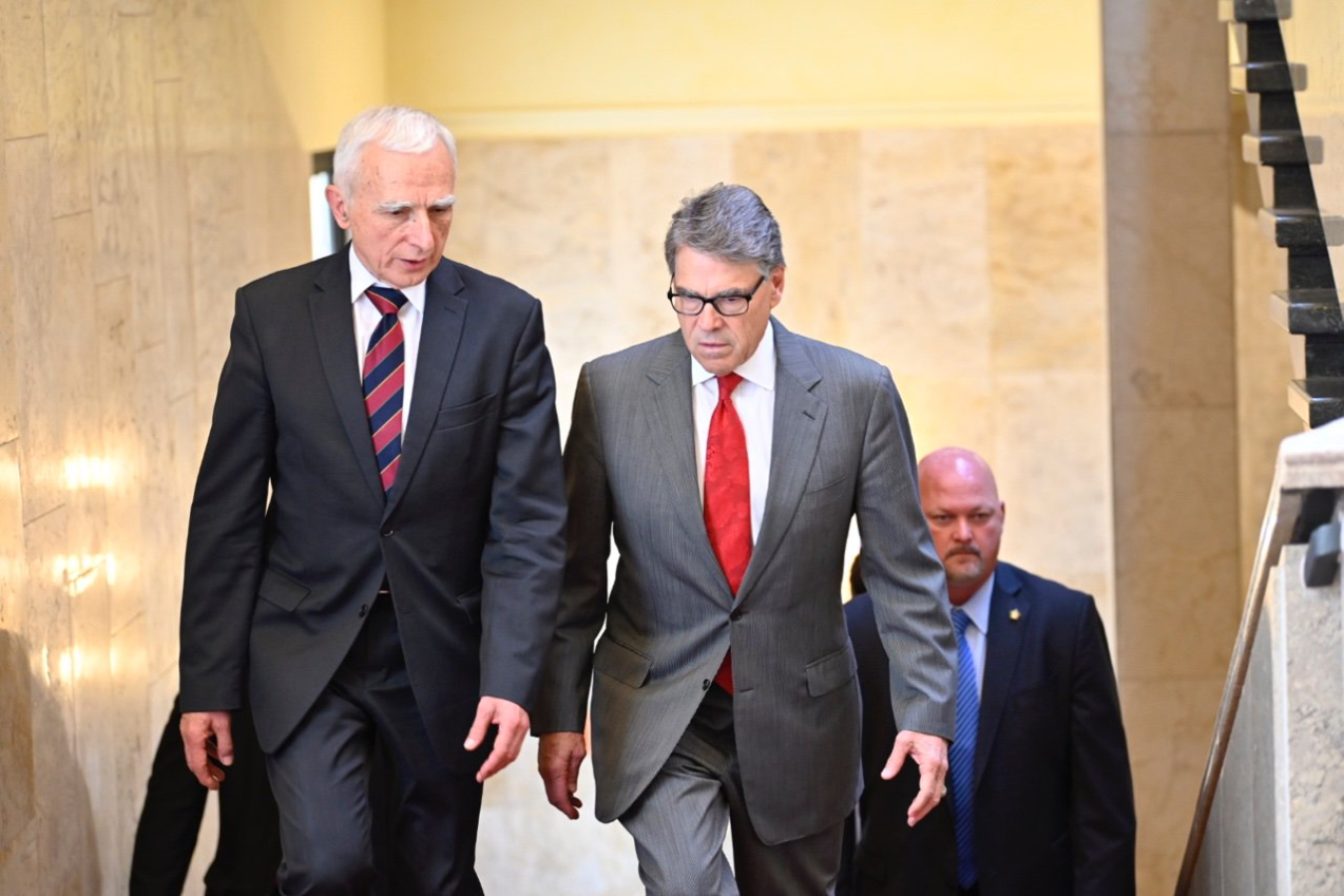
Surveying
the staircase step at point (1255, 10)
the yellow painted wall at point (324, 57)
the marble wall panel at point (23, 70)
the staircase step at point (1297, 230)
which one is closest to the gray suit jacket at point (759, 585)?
the marble wall panel at point (23, 70)

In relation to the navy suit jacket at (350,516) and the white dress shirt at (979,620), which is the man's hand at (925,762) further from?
the white dress shirt at (979,620)

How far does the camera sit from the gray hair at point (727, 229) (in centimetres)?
371

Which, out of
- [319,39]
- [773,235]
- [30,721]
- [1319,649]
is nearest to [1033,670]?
[773,235]

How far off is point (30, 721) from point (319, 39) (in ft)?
15.2

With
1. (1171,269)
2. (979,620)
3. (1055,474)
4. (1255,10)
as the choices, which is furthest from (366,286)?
(1055,474)

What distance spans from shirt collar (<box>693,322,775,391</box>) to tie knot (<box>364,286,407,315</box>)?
0.58m

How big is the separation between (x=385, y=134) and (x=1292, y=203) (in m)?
3.31

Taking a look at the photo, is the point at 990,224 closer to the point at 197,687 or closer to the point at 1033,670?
the point at 1033,670

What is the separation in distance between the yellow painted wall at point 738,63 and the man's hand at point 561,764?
632 cm

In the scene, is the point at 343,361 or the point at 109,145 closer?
the point at 343,361

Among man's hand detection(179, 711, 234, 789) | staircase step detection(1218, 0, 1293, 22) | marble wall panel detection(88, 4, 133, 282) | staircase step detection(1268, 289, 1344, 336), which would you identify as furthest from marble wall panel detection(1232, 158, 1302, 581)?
man's hand detection(179, 711, 234, 789)

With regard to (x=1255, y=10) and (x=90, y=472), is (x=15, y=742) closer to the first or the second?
(x=90, y=472)

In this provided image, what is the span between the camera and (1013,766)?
16.6ft

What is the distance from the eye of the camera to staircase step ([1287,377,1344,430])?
5188 millimetres
